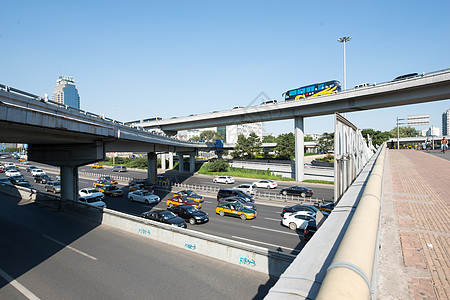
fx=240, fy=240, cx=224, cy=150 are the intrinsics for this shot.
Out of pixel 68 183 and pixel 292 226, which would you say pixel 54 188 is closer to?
pixel 68 183

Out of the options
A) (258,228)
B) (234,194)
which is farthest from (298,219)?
(234,194)

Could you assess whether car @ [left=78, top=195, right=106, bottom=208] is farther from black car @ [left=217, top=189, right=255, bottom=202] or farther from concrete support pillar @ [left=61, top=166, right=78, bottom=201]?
black car @ [left=217, top=189, right=255, bottom=202]

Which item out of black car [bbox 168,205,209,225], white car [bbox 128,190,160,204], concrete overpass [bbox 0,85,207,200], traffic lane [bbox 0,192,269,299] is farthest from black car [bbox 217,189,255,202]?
traffic lane [bbox 0,192,269,299]

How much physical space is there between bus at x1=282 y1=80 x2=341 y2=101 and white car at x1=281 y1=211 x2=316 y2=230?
24464 mm

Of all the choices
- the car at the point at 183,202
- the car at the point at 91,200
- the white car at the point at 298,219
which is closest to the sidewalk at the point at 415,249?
the white car at the point at 298,219

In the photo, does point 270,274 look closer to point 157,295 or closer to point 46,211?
point 157,295

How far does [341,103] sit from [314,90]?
4.97 meters

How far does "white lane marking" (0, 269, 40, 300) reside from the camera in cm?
854

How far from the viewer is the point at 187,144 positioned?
46875 mm

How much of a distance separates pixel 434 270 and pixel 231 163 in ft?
174

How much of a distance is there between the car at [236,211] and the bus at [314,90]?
2484cm

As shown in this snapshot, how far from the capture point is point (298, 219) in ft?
57.8

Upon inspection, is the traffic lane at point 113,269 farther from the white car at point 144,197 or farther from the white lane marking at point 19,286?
the white car at point 144,197

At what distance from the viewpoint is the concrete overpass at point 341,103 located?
28.1 metres
